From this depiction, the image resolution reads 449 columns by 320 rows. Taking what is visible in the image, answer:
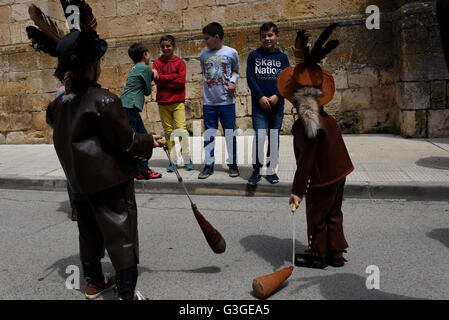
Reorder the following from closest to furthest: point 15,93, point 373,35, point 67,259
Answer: point 67,259 → point 373,35 → point 15,93

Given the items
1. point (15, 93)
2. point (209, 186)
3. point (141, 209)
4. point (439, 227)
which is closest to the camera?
point (439, 227)

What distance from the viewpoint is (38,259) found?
151 inches

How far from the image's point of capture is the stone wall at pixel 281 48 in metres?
7.73

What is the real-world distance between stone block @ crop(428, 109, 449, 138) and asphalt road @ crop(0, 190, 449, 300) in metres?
3.38

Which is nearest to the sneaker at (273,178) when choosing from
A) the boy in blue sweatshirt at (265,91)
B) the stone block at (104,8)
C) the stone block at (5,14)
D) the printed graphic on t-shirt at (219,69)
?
the boy in blue sweatshirt at (265,91)

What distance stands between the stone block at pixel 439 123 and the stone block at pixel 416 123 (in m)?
0.11

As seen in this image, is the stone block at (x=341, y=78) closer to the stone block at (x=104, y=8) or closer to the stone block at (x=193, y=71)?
the stone block at (x=193, y=71)

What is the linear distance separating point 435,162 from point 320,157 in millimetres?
3549

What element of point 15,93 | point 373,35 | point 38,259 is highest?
point 373,35

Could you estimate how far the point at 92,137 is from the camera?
2705 millimetres

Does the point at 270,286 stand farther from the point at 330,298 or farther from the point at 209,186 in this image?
the point at 209,186

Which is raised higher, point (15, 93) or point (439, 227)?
point (15, 93)
